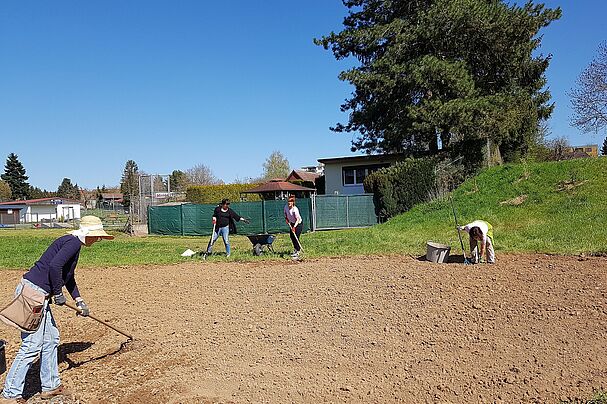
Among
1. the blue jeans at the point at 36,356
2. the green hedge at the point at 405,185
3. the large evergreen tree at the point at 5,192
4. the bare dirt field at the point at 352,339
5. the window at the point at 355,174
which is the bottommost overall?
the bare dirt field at the point at 352,339

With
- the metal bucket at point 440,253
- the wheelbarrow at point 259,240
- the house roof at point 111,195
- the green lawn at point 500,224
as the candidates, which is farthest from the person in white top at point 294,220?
the house roof at point 111,195

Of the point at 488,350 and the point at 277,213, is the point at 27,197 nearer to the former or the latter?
the point at 277,213

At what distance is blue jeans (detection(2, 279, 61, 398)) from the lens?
15.1 ft

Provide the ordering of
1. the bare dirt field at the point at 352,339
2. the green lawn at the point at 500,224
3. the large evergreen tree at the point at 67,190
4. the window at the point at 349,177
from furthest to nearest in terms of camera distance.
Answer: the large evergreen tree at the point at 67,190 < the window at the point at 349,177 < the green lawn at the point at 500,224 < the bare dirt field at the point at 352,339

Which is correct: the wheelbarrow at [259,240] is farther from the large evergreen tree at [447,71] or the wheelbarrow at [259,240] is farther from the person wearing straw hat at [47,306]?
the large evergreen tree at [447,71]

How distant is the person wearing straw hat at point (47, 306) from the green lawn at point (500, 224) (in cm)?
846

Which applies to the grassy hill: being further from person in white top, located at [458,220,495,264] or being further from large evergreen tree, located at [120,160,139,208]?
large evergreen tree, located at [120,160,139,208]

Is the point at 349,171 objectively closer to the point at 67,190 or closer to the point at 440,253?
the point at 440,253

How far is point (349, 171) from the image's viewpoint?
35.0 m

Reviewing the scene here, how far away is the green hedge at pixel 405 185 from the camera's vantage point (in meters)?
24.9

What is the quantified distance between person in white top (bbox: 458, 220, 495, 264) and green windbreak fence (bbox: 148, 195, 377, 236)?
14973 millimetres

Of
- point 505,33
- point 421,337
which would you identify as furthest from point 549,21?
point 421,337

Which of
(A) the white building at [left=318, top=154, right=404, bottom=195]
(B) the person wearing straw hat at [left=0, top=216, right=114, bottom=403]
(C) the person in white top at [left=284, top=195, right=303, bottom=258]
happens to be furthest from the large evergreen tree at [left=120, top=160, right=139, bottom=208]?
(B) the person wearing straw hat at [left=0, top=216, right=114, bottom=403]

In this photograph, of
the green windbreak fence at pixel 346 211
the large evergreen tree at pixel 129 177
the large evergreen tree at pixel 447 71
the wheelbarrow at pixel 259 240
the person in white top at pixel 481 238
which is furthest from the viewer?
the large evergreen tree at pixel 129 177
